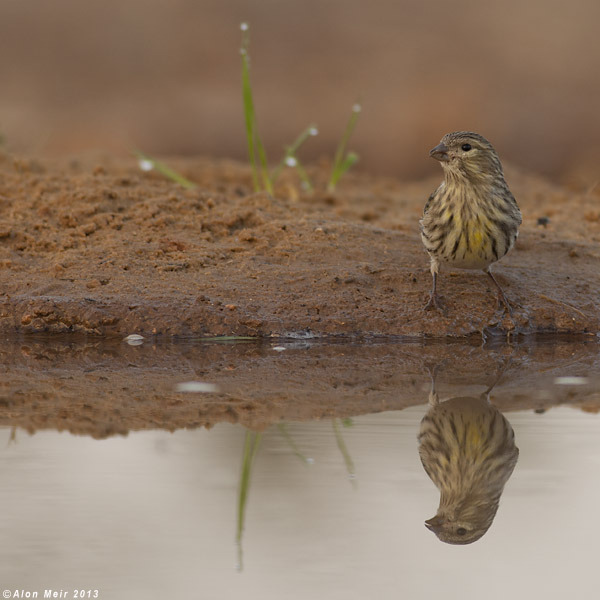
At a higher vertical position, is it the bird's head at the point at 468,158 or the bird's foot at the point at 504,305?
the bird's head at the point at 468,158

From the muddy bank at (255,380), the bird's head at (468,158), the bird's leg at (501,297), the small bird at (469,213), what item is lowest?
the muddy bank at (255,380)

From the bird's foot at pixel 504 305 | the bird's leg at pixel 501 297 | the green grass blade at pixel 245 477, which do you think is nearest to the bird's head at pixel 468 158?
the bird's leg at pixel 501 297

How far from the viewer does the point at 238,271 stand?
571 cm

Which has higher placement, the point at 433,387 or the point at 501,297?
the point at 501,297

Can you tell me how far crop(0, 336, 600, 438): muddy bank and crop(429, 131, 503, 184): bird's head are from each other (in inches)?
37.6

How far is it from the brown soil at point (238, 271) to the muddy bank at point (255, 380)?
0.20m

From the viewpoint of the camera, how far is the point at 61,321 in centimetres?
516

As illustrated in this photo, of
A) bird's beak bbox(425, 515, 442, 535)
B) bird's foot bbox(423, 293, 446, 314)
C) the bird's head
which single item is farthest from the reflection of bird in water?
the bird's head

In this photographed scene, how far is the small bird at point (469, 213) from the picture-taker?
17.5 feet

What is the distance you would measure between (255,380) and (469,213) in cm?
173

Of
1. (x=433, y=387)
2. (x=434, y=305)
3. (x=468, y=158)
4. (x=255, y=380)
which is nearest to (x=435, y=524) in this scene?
(x=433, y=387)

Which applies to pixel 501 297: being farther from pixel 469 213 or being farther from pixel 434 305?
pixel 469 213

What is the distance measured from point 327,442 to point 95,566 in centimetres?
125

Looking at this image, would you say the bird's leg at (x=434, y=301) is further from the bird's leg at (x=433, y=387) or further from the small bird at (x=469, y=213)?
the bird's leg at (x=433, y=387)
